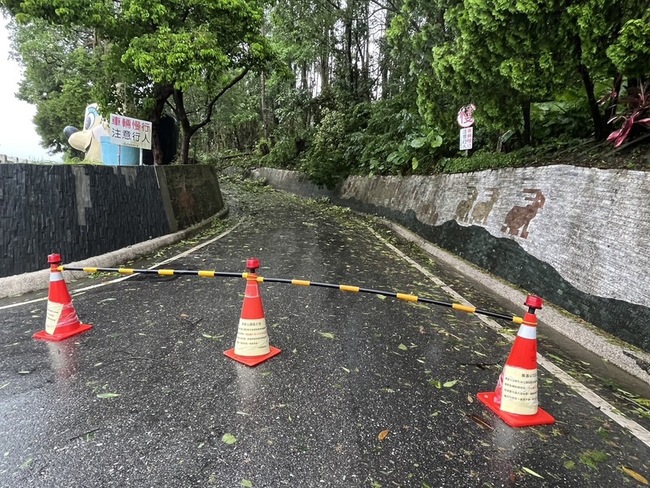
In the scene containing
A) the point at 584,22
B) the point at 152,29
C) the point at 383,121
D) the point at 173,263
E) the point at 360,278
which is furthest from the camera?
the point at 383,121

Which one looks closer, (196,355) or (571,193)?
(196,355)

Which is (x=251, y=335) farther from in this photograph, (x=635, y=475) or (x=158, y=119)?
(x=158, y=119)

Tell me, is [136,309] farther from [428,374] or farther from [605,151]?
[605,151]

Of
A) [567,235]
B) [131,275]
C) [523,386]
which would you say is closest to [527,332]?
[523,386]

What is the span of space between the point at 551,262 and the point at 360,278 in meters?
2.65

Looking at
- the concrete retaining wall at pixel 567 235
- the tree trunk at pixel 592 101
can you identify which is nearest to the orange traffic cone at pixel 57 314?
the concrete retaining wall at pixel 567 235

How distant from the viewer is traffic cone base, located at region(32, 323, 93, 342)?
12.7ft

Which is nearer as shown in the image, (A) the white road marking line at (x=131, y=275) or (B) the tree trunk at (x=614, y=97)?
(A) the white road marking line at (x=131, y=275)

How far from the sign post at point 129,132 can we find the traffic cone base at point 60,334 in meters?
5.44

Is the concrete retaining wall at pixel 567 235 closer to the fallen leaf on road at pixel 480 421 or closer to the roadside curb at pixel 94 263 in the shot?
the fallen leaf on road at pixel 480 421

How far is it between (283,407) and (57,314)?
2.66 meters

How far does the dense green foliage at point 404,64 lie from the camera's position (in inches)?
190

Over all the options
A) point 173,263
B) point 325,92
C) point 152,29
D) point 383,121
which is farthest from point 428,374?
point 325,92

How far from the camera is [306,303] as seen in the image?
199 inches
